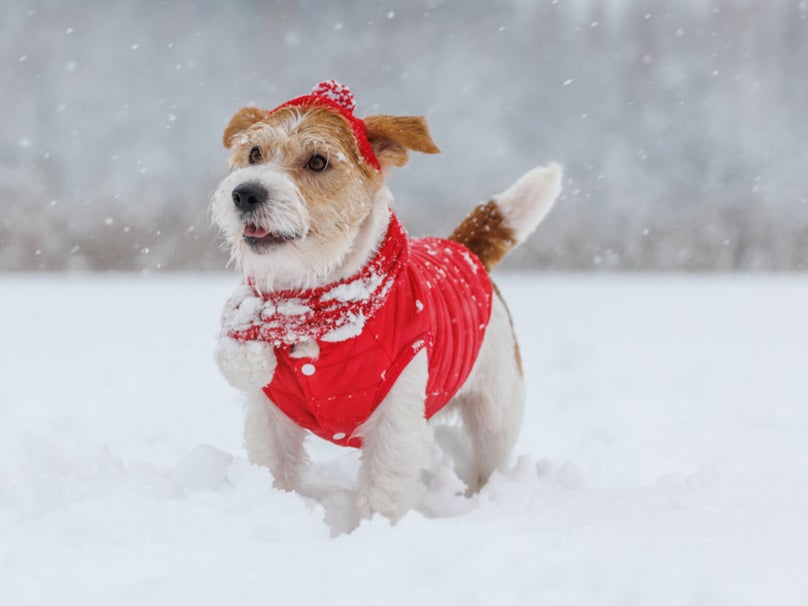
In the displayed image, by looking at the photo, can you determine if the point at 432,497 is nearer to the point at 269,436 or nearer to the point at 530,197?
the point at 269,436

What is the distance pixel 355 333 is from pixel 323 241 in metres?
0.32

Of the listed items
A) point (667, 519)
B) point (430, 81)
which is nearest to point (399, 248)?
point (667, 519)

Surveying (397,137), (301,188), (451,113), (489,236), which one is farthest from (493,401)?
(451,113)

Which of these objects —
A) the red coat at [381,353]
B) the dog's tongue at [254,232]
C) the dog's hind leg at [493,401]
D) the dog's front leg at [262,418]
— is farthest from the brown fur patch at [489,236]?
the dog's tongue at [254,232]

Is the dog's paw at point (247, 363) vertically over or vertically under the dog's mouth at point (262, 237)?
under

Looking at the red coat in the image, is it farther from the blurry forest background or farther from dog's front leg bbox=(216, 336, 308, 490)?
the blurry forest background

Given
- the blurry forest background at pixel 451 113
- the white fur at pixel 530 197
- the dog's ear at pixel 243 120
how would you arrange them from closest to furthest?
the dog's ear at pixel 243 120 < the white fur at pixel 530 197 < the blurry forest background at pixel 451 113

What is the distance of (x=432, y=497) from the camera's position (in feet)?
10.0

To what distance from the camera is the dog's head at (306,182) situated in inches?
91.7

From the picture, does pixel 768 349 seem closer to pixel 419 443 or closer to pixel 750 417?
pixel 750 417

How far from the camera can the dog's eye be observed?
99.0 inches

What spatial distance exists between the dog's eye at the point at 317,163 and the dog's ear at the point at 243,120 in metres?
0.44

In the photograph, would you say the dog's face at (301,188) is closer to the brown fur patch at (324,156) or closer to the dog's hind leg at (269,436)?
the brown fur patch at (324,156)

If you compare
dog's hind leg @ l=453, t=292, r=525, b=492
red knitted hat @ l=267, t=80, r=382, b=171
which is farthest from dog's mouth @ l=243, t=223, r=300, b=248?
dog's hind leg @ l=453, t=292, r=525, b=492
